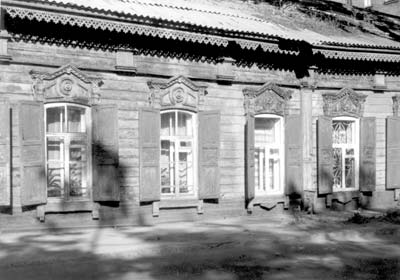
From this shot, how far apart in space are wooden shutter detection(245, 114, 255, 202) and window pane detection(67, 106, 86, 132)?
10.7ft

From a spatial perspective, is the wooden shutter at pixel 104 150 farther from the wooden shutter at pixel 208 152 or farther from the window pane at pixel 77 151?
the wooden shutter at pixel 208 152

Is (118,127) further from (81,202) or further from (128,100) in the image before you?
(81,202)

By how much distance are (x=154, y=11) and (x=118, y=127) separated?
2364mm

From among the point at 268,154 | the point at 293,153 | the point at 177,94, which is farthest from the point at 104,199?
the point at 293,153

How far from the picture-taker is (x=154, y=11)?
9.77 meters

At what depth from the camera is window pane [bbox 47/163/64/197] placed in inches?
348

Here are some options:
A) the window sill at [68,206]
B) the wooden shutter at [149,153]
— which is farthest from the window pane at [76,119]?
the window sill at [68,206]

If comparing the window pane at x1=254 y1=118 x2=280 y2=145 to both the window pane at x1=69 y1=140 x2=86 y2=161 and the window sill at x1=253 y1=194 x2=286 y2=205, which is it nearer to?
the window sill at x1=253 y1=194 x2=286 y2=205

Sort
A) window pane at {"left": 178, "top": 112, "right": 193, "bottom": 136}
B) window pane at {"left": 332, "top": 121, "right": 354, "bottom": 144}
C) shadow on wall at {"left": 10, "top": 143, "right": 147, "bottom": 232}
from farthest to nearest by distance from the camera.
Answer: window pane at {"left": 332, "top": 121, "right": 354, "bottom": 144}
window pane at {"left": 178, "top": 112, "right": 193, "bottom": 136}
shadow on wall at {"left": 10, "top": 143, "right": 147, "bottom": 232}

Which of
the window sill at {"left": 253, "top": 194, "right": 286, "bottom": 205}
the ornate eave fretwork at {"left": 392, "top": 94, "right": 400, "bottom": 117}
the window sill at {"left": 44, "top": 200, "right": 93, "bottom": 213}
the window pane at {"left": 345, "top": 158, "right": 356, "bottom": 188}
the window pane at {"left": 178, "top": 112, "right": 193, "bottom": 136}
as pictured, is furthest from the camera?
the ornate eave fretwork at {"left": 392, "top": 94, "right": 400, "bottom": 117}

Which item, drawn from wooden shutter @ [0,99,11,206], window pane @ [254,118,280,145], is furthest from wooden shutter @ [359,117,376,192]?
wooden shutter @ [0,99,11,206]

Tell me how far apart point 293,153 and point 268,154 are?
1.71ft

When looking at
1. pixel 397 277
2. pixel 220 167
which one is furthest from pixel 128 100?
pixel 397 277

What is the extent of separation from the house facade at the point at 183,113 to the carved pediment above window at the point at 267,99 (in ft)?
0.09
